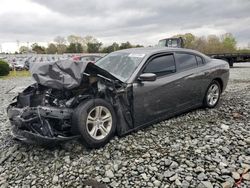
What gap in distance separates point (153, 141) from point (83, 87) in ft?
4.59

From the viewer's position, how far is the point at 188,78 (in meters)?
5.14

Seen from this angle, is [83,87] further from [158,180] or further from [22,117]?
[158,180]

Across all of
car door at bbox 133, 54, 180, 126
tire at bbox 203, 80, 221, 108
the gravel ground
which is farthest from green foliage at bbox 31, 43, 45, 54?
the gravel ground

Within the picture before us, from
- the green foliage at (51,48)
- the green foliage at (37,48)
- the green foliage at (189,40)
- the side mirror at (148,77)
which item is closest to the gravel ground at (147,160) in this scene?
the side mirror at (148,77)

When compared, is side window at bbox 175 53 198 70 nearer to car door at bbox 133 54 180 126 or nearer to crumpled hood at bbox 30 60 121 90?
car door at bbox 133 54 180 126

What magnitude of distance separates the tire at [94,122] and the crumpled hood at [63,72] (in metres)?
0.40

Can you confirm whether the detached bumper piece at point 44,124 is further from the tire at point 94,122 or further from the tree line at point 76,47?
the tree line at point 76,47

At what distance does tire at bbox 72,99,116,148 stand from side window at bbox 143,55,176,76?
3.56 feet

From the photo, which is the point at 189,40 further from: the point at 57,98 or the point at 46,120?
the point at 46,120

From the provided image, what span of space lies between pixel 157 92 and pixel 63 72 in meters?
1.64

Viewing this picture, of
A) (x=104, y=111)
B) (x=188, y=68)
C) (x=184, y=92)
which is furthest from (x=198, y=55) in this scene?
(x=104, y=111)

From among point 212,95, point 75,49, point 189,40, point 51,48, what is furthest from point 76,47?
point 212,95

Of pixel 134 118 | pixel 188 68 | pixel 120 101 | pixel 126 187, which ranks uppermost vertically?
pixel 188 68

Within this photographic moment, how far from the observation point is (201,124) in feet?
16.0
